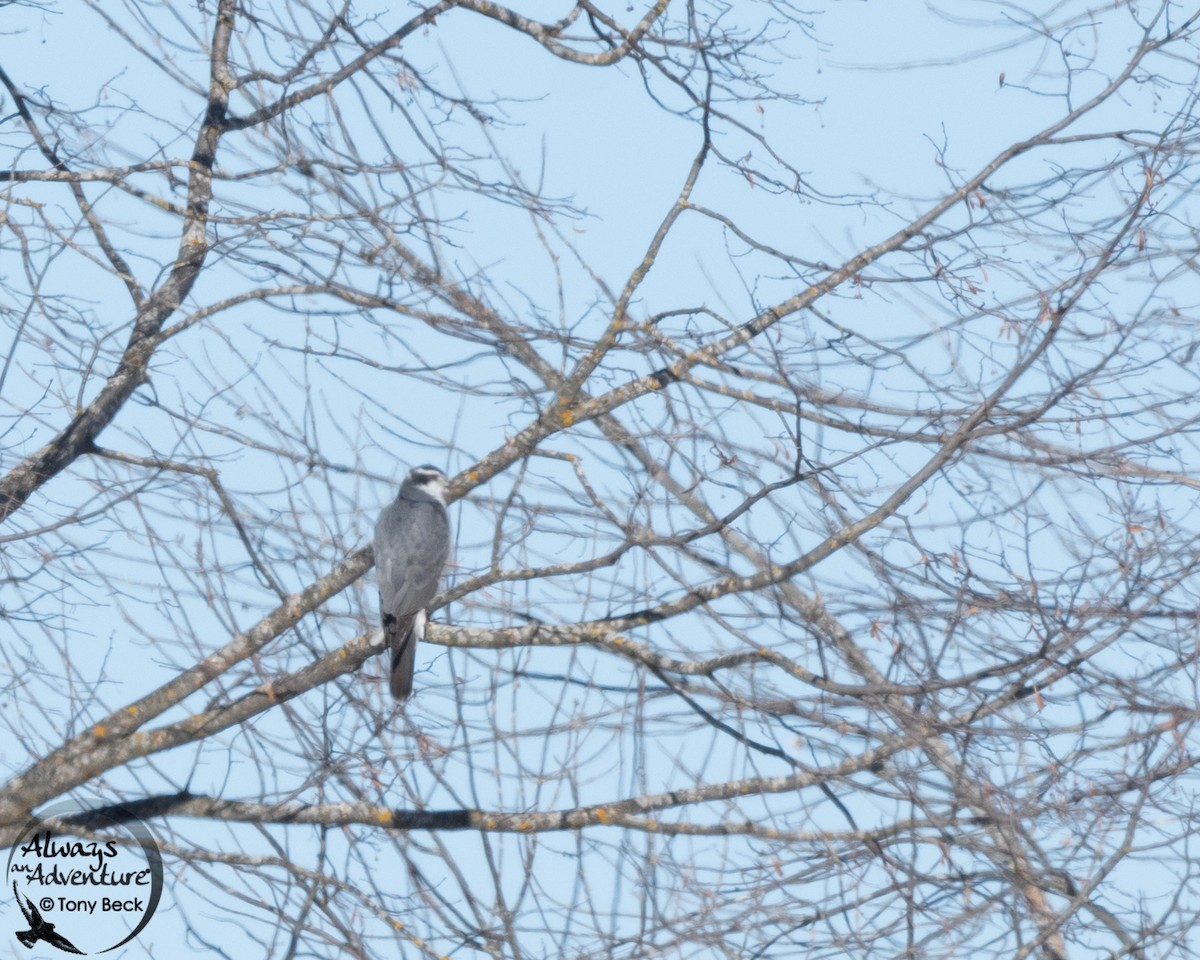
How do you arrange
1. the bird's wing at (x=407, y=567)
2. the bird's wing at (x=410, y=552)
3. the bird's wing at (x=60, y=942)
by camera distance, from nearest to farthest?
the bird's wing at (x=60, y=942)
the bird's wing at (x=407, y=567)
the bird's wing at (x=410, y=552)

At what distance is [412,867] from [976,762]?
6.22 ft

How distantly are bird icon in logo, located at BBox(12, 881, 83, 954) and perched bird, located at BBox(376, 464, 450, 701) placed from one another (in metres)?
1.50

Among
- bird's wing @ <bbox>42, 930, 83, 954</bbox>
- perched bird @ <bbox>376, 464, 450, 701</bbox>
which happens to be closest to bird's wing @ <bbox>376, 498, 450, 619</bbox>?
perched bird @ <bbox>376, 464, 450, 701</bbox>

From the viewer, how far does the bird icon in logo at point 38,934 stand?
484 cm

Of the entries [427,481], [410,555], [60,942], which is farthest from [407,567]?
[60,942]

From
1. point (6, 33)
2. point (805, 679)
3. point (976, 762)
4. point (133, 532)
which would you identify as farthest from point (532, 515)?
point (6, 33)

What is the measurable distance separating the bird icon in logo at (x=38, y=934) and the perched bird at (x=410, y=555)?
150 centimetres

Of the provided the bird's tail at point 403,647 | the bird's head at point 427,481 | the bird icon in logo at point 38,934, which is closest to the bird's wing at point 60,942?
the bird icon in logo at point 38,934

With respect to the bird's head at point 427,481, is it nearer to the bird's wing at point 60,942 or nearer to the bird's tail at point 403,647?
the bird's tail at point 403,647

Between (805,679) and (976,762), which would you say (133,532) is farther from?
(976,762)

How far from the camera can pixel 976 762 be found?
13.8 ft

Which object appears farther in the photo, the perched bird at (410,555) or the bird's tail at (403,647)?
the perched bird at (410,555)

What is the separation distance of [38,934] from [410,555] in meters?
2.04

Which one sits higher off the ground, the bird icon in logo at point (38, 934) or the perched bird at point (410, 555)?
the perched bird at point (410, 555)
